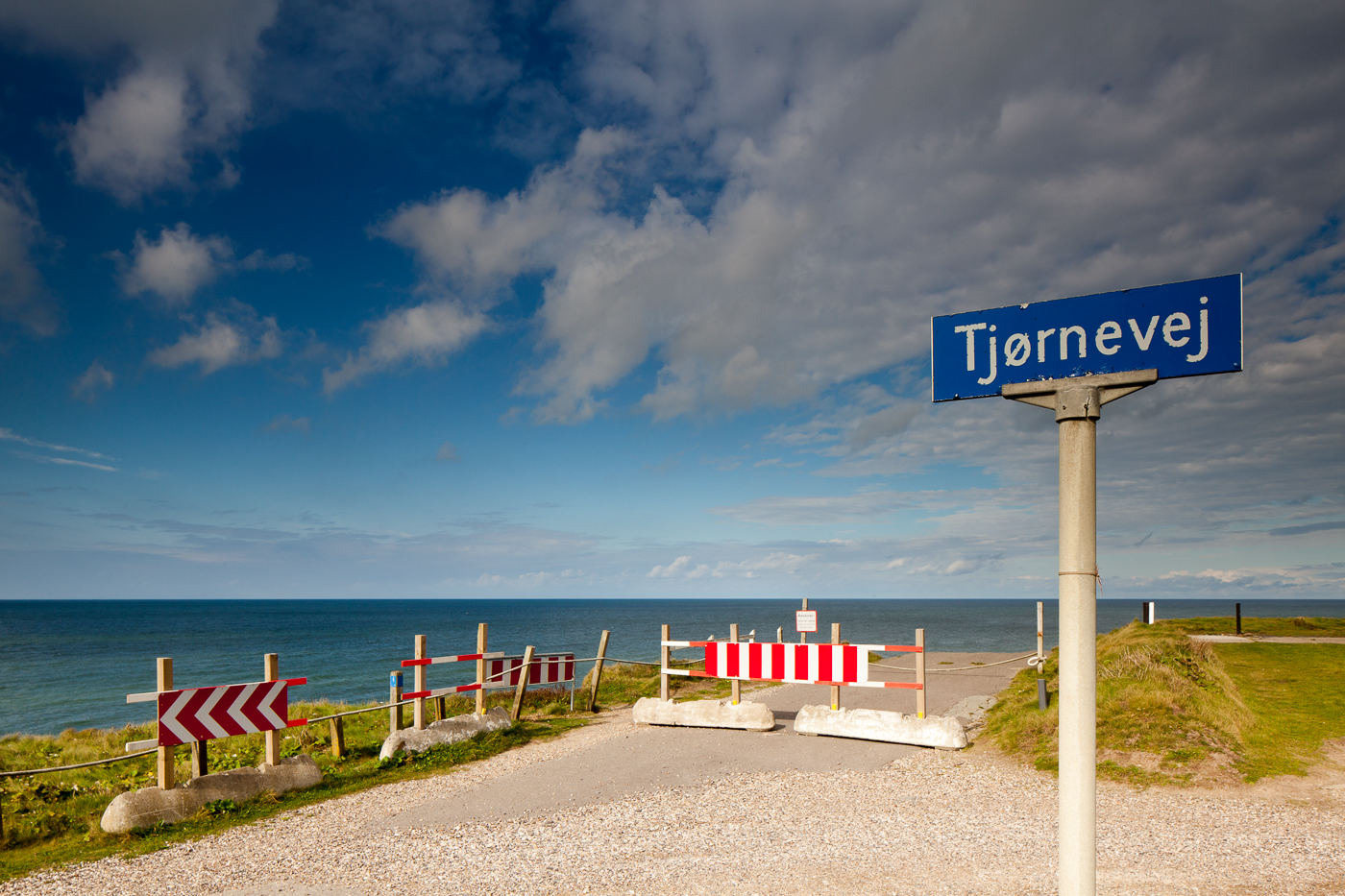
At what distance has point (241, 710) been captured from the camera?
8.91 m

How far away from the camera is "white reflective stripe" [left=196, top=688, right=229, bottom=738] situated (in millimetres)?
8500

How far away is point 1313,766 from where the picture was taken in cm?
950

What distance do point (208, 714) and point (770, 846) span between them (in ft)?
20.9

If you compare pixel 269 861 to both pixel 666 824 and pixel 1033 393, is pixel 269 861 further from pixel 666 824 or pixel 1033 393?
pixel 1033 393

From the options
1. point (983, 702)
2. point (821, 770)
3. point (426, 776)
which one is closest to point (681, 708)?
point (821, 770)

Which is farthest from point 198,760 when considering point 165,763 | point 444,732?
point 444,732

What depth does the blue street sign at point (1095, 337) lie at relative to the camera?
2834 millimetres

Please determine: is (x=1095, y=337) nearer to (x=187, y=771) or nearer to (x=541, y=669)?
(x=187, y=771)

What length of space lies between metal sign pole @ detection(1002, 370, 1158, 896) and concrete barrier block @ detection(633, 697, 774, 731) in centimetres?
1040

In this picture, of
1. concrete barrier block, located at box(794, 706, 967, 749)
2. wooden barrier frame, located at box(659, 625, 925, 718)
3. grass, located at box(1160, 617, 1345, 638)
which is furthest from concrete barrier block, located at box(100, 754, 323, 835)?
grass, located at box(1160, 617, 1345, 638)

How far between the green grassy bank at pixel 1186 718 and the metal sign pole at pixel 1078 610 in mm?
7599

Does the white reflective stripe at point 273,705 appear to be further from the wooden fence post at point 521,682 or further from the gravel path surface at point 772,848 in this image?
the wooden fence post at point 521,682

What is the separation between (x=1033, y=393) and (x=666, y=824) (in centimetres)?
639

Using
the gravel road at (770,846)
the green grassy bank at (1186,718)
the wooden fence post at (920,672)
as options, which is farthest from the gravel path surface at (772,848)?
the wooden fence post at (920,672)
